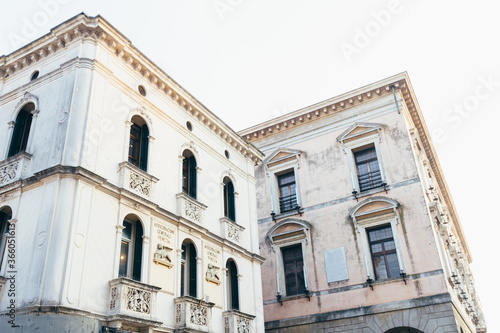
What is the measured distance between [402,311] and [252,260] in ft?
22.8

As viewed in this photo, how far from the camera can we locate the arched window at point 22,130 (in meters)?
13.4

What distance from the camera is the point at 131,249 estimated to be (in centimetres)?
1282

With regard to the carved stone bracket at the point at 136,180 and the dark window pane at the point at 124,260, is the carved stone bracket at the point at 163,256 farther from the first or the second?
the carved stone bracket at the point at 136,180

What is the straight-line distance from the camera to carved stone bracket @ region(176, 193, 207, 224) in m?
14.9

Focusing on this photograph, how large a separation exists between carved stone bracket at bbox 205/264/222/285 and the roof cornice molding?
5.87 metres

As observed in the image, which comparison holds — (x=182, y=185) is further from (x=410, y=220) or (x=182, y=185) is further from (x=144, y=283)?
(x=410, y=220)

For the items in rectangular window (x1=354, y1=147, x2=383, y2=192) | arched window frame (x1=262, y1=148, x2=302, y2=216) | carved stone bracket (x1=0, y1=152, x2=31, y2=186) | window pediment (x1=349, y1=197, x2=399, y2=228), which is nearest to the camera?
carved stone bracket (x1=0, y1=152, x2=31, y2=186)

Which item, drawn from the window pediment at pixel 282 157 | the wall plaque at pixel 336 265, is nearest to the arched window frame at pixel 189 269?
the wall plaque at pixel 336 265

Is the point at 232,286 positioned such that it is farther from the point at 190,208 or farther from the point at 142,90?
the point at 142,90

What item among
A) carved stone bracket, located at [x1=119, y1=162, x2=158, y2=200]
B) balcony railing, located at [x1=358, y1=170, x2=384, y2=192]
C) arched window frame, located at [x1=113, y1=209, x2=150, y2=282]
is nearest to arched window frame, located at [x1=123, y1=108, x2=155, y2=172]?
carved stone bracket, located at [x1=119, y1=162, x2=158, y2=200]

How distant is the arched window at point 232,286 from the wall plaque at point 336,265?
6.38 metres

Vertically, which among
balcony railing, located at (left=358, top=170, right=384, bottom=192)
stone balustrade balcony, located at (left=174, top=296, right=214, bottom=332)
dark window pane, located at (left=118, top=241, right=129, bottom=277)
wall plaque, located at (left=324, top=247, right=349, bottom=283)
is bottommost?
stone balustrade balcony, located at (left=174, top=296, right=214, bottom=332)

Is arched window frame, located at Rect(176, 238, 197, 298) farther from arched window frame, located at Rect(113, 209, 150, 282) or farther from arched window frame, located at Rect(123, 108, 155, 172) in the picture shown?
arched window frame, located at Rect(123, 108, 155, 172)

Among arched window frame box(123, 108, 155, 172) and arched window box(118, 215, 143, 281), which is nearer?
arched window box(118, 215, 143, 281)
